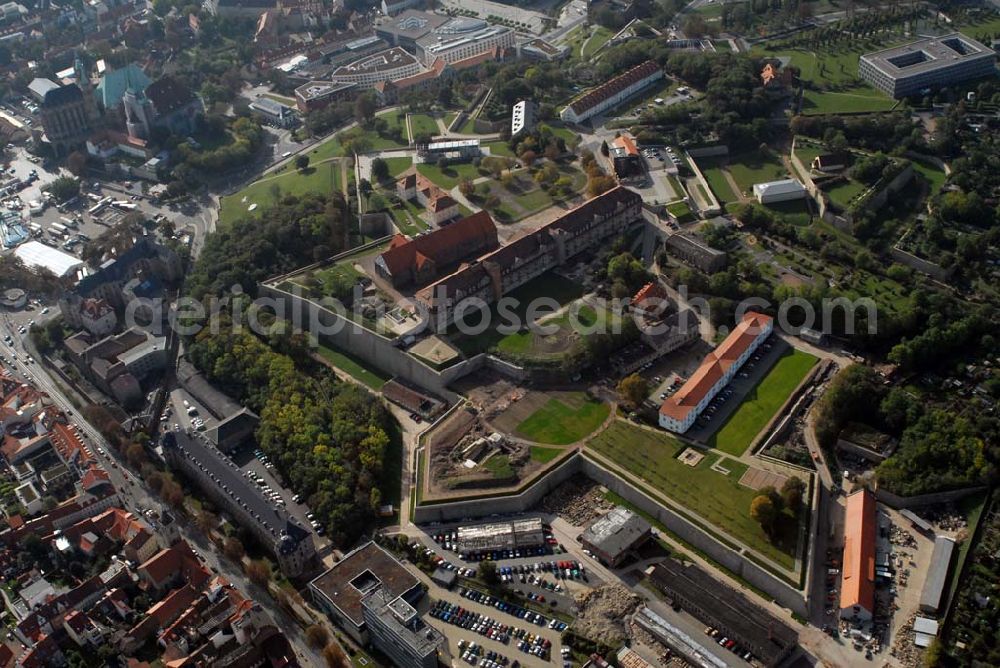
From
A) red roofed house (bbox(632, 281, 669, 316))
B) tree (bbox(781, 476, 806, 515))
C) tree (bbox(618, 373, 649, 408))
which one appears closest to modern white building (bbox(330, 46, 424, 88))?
red roofed house (bbox(632, 281, 669, 316))

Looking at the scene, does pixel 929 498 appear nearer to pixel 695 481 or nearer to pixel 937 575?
pixel 937 575

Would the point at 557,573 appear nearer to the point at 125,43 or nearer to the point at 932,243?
the point at 932,243

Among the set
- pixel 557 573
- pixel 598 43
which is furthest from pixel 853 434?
pixel 598 43

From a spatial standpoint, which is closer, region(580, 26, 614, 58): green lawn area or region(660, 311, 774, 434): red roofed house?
region(660, 311, 774, 434): red roofed house

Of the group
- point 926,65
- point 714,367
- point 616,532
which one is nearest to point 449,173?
point 714,367

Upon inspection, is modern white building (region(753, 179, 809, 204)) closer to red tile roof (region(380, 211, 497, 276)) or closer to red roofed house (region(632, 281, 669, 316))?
red roofed house (region(632, 281, 669, 316))

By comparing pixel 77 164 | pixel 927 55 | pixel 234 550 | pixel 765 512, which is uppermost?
pixel 927 55
